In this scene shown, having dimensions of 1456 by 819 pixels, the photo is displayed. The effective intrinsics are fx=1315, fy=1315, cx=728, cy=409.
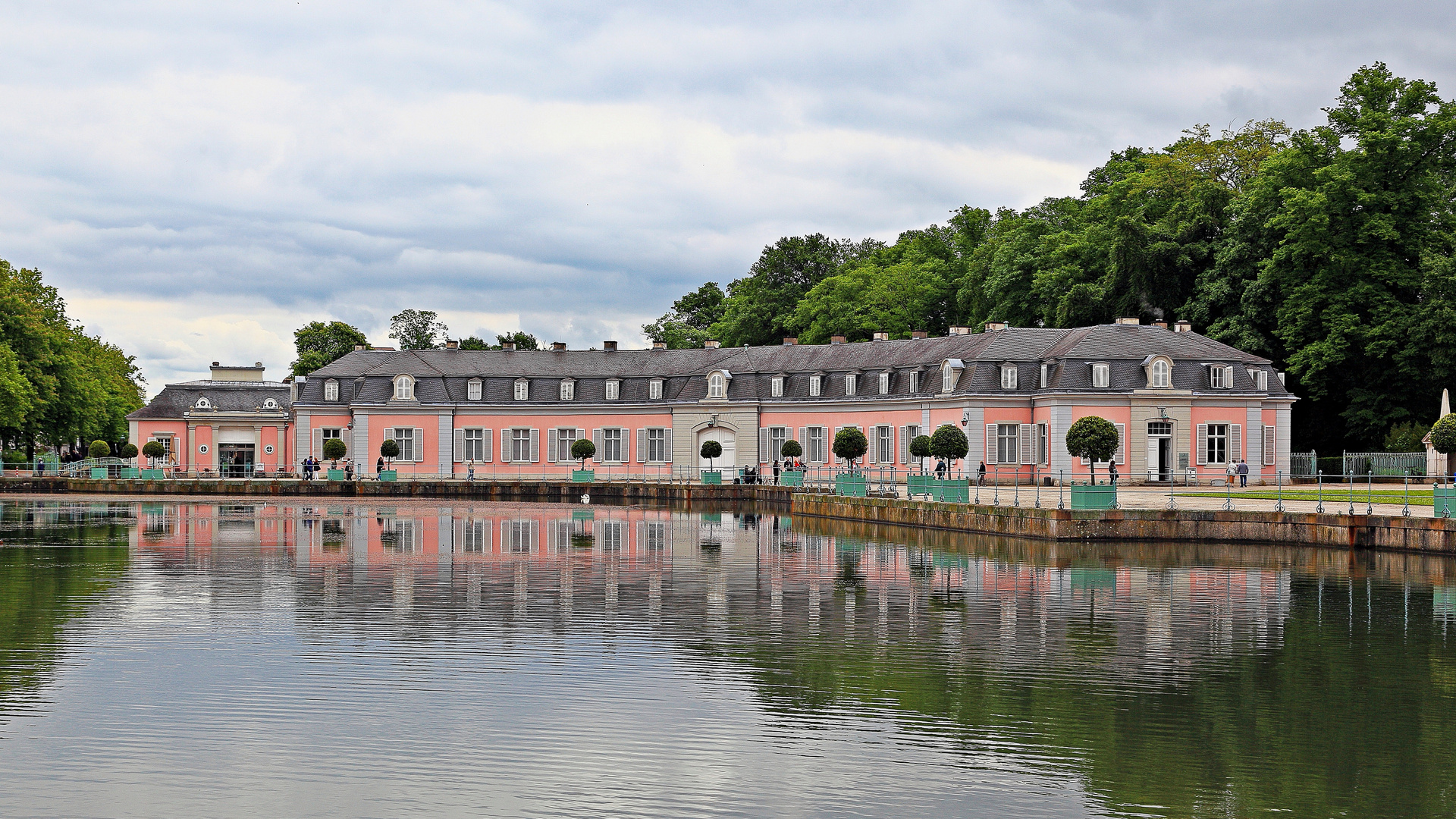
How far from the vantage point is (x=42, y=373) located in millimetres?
63375

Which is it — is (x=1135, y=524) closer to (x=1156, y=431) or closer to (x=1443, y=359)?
(x=1156, y=431)

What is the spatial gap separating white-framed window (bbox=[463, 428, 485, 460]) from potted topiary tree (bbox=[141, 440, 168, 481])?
1411cm

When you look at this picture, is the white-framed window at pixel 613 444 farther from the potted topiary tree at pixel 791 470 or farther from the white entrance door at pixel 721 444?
the potted topiary tree at pixel 791 470

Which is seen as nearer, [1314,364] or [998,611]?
[998,611]

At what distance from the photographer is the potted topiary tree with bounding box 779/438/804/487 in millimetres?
50062

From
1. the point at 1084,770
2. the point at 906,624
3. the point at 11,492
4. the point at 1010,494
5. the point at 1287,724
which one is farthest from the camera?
the point at 11,492

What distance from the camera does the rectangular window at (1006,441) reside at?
167ft

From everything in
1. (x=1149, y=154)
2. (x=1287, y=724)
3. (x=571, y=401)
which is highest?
(x=1149, y=154)

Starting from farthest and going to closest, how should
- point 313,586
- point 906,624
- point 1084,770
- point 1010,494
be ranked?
point 1010,494, point 313,586, point 906,624, point 1084,770

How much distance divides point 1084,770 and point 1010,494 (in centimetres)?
3207

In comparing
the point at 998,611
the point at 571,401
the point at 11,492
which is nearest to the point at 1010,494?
the point at 998,611

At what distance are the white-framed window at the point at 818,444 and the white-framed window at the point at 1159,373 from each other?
1491cm

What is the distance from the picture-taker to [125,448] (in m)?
67.1

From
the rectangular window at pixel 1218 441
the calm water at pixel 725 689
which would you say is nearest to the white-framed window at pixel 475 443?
the rectangular window at pixel 1218 441
